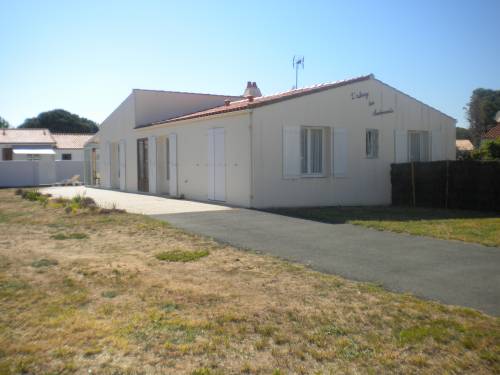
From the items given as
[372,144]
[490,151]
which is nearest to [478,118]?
[490,151]

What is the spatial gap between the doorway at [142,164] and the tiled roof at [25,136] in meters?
29.1

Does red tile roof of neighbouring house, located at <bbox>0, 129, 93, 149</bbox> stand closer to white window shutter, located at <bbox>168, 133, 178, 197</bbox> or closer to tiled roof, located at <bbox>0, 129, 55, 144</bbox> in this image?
tiled roof, located at <bbox>0, 129, 55, 144</bbox>

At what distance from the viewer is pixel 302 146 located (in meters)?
14.5

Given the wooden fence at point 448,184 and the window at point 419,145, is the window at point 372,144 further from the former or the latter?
the window at point 419,145

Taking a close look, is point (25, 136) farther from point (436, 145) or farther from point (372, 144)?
point (436, 145)

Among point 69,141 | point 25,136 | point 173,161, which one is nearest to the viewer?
point 173,161

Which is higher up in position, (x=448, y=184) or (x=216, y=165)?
(x=216, y=165)

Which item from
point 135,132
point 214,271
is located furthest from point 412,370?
point 135,132

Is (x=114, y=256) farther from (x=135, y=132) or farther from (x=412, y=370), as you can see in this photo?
(x=135, y=132)

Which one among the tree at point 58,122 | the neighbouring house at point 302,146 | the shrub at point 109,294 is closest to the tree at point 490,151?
the neighbouring house at point 302,146

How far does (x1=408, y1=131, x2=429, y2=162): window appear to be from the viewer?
17359mm

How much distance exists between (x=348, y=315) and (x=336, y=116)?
11091 millimetres

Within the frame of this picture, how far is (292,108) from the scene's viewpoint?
1390 centimetres

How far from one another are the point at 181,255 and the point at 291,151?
746cm
